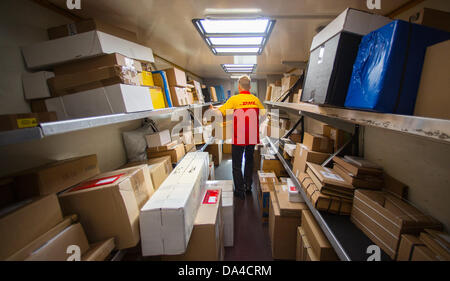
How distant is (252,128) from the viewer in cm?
262

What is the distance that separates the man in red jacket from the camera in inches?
100.0

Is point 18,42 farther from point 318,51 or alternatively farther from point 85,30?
point 318,51

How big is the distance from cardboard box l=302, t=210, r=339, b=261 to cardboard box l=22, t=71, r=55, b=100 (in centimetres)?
194

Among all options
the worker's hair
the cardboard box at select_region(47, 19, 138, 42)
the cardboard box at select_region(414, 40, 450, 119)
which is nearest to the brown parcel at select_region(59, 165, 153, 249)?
the cardboard box at select_region(47, 19, 138, 42)

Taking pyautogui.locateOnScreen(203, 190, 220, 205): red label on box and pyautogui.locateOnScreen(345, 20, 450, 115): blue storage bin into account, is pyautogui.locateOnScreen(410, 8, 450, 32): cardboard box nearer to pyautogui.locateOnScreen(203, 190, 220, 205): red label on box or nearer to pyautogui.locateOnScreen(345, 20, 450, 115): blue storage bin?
pyautogui.locateOnScreen(345, 20, 450, 115): blue storage bin

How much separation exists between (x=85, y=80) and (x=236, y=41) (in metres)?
1.54

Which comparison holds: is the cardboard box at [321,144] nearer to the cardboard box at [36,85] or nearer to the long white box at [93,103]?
the long white box at [93,103]

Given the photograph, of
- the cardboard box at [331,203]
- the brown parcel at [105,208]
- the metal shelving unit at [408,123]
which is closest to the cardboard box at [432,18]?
the metal shelving unit at [408,123]

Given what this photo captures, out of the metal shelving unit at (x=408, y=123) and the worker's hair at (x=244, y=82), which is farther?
the worker's hair at (x=244, y=82)

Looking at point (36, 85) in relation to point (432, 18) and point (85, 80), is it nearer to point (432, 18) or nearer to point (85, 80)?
point (85, 80)

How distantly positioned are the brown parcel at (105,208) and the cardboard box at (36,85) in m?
0.60


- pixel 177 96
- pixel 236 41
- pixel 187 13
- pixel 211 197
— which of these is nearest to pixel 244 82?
pixel 236 41

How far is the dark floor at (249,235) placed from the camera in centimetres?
163
